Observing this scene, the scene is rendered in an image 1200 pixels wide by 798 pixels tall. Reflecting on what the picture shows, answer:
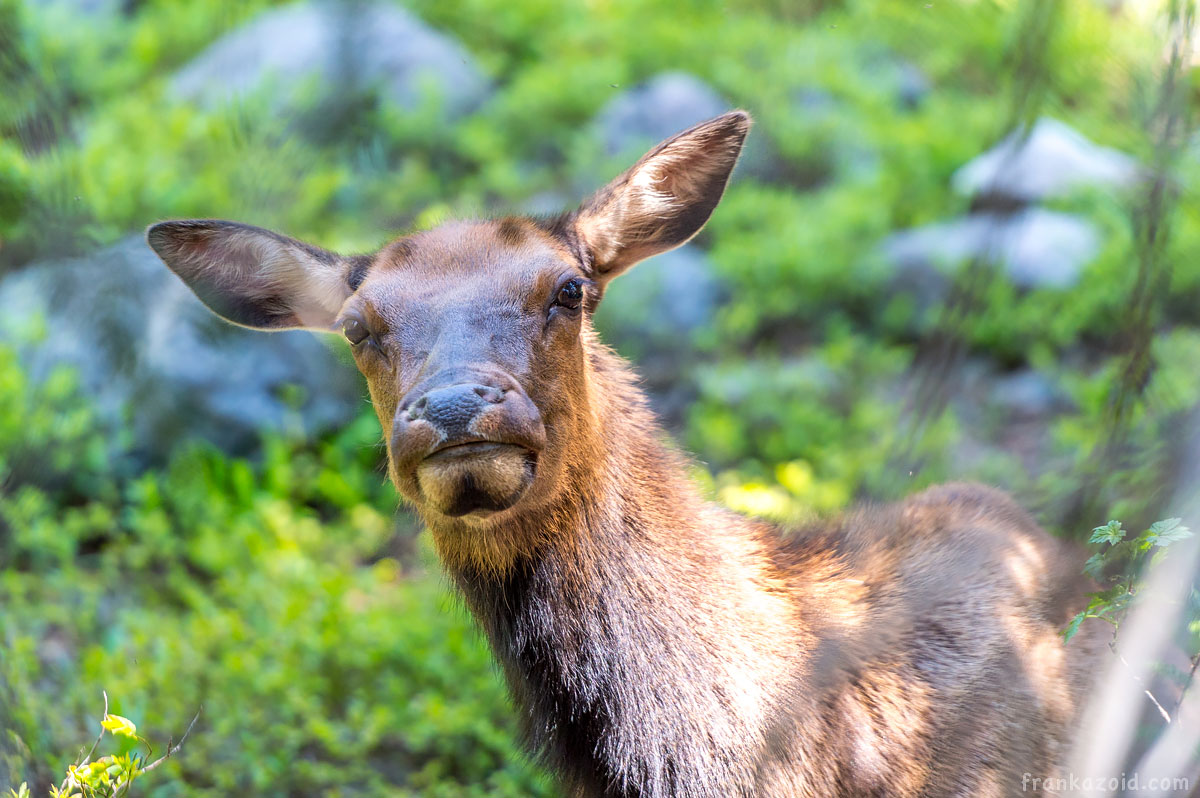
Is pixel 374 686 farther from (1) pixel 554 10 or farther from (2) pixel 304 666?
(1) pixel 554 10

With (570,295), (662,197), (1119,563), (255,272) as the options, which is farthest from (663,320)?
(1119,563)

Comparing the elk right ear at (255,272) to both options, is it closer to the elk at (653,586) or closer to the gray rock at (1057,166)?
the elk at (653,586)

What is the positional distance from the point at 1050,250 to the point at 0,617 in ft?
24.8

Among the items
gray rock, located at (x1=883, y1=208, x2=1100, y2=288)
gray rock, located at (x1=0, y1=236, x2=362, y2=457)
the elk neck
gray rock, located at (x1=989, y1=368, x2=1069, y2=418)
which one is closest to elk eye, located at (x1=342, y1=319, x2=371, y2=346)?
the elk neck

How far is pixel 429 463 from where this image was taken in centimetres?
321

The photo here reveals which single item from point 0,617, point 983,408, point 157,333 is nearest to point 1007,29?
point 983,408

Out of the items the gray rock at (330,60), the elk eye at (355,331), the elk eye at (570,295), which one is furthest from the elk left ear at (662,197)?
the gray rock at (330,60)

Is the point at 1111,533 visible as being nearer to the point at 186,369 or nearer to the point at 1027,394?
the point at 1027,394

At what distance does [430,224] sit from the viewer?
15.2ft

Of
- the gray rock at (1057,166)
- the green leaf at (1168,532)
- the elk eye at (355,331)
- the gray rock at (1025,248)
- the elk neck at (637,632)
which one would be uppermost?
the green leaf at (1168,532)

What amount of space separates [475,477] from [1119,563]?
200 centimetres

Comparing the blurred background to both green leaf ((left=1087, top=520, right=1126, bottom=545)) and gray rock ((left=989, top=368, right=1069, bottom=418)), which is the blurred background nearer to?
gray rock ((left=989, top=368, right=1069, bottom=418))

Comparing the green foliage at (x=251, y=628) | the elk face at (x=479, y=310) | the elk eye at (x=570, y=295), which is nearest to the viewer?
the elk face at (x=479, y=310)

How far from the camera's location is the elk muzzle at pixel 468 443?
10.2 ft
